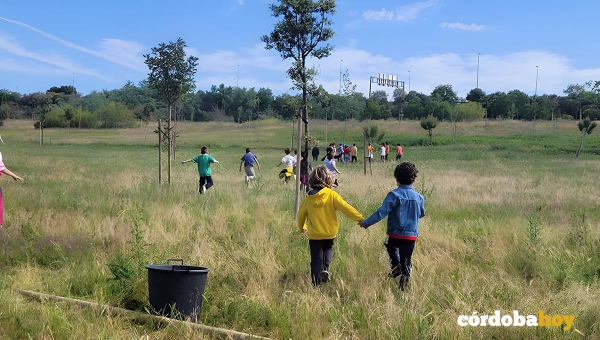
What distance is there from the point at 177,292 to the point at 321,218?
6.18 feet

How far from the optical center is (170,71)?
76.2 feet

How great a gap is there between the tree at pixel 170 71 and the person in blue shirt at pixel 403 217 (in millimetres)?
18659

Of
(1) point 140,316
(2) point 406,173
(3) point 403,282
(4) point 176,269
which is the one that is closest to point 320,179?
(2) point 406,173

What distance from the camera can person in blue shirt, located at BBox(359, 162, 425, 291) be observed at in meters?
5.82

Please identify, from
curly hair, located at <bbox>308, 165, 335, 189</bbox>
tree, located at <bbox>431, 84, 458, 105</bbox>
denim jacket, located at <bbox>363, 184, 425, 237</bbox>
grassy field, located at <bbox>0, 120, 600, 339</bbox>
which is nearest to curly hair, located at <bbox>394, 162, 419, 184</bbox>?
denim jacket, located at <bbox>363, 184, 425, 237</bbox>

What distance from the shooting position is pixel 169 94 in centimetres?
2348

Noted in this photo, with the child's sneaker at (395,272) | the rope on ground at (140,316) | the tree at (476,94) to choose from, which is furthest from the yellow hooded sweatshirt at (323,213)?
the tree at (476,94)

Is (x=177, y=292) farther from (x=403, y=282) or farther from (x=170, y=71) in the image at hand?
(x=170, y=71)

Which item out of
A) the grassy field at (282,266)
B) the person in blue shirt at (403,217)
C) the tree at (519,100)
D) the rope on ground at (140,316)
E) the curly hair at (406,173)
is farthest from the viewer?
the tree at (519,100)

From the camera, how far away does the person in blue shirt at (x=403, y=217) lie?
5.82 metres

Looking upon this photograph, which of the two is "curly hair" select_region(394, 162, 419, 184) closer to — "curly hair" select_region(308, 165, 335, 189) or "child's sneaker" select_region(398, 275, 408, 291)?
"curly hair" select_region(308, 165, 335, 189)

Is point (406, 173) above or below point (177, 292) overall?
above

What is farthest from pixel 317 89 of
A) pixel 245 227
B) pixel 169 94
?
pixel 169 94

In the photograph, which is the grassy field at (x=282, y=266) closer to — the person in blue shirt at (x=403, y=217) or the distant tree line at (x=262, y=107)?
the person in blue shirt at (x=403, y=217)
